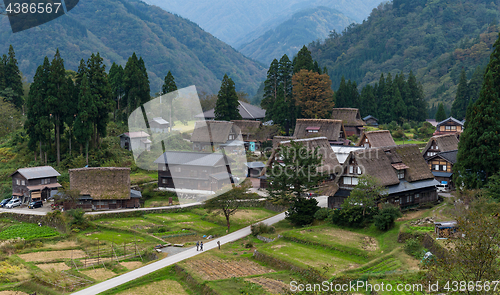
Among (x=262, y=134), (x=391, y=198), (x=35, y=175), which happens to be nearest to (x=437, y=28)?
(x=262, y=134)

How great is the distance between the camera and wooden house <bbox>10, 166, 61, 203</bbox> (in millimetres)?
43781

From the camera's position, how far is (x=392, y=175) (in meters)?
35.2

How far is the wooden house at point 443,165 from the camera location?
138 feet

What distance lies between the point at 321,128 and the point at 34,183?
113ft

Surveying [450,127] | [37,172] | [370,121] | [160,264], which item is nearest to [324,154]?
[160,264]

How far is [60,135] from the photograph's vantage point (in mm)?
52562

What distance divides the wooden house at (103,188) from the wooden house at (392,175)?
778 inches

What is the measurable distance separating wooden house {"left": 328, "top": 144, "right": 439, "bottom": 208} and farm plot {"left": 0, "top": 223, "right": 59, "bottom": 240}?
23.8m

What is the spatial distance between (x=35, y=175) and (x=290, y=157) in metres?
26.0

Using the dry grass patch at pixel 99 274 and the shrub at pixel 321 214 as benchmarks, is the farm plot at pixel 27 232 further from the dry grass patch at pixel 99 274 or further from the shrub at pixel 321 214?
the shrub at pixel 321 214

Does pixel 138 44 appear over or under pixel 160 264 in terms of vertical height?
over

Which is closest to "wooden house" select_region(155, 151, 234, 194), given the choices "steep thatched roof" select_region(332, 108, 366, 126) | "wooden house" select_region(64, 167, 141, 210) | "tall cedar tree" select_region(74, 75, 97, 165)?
"wooden house" select_region(64, 167, 141, 210)

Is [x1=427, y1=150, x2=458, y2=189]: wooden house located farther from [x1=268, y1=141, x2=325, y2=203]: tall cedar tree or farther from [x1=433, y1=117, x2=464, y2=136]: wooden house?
[x1=433, y1=117, x2=464, y2=136]: wooden house

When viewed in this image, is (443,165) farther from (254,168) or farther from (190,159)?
(190,159)
